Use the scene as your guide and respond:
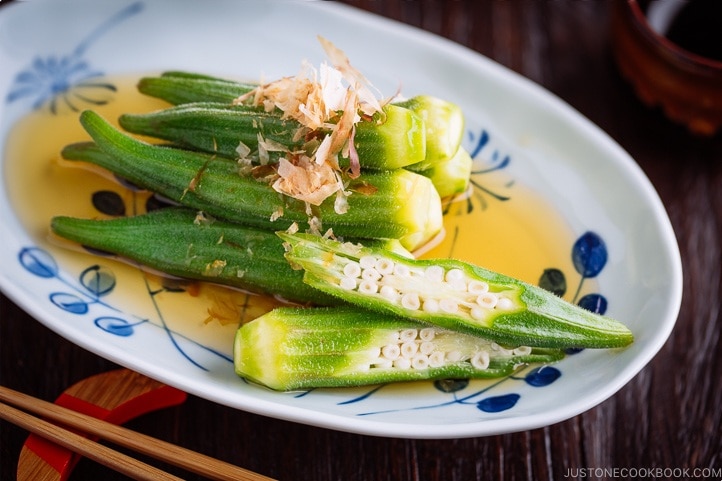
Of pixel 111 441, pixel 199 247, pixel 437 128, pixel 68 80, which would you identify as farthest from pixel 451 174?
pixel 68 80

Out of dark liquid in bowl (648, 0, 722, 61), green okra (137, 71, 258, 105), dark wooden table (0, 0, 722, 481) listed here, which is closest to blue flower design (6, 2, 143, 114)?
green okra (137, 71, 258, 105)

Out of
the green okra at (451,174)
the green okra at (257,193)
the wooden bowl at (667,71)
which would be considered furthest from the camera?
the wooden bowl at (667,71)

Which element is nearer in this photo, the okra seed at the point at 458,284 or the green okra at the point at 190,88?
Answer: the okra seed at the point at 458,284

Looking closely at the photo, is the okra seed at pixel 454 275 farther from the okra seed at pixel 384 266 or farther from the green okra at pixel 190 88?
the green okra at pixel 190 88

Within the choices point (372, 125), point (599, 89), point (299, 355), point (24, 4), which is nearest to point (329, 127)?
point (372, 125)

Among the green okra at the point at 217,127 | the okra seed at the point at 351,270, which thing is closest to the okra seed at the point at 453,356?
the okra seed at the point at 351,270
